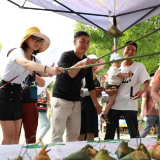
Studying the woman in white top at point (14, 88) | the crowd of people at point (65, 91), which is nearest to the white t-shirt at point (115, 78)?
the crowd of people at point (65, 91)

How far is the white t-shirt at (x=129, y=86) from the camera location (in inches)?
126

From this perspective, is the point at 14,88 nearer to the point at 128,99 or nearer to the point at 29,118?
the point at 29,118

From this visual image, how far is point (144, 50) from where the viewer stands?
35.0ft

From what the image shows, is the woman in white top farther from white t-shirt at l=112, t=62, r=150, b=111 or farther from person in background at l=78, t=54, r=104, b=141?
white t-shirt at l=112, t=62, r=150, b=111

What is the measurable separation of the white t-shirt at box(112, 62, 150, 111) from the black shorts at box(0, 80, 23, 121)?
126cm

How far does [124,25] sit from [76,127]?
1.67 m

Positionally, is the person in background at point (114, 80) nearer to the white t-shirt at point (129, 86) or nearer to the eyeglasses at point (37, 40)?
the white t-shirt at point (129, 86)

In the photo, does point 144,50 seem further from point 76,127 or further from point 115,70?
point 76,127

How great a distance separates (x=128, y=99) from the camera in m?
3.18

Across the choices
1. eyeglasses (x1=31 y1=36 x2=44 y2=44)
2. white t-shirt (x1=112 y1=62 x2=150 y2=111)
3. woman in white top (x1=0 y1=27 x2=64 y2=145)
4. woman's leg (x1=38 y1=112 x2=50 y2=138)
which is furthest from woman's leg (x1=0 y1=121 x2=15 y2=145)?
woman's leg (x1=38 y1=112 x2=50 y2=138)

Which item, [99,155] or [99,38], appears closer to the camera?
[99,155]

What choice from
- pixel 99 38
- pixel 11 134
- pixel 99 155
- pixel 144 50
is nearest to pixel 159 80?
pixel 11 134

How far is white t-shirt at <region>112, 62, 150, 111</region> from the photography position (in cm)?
319

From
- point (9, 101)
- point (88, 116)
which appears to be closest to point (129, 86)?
point (88, 116)
